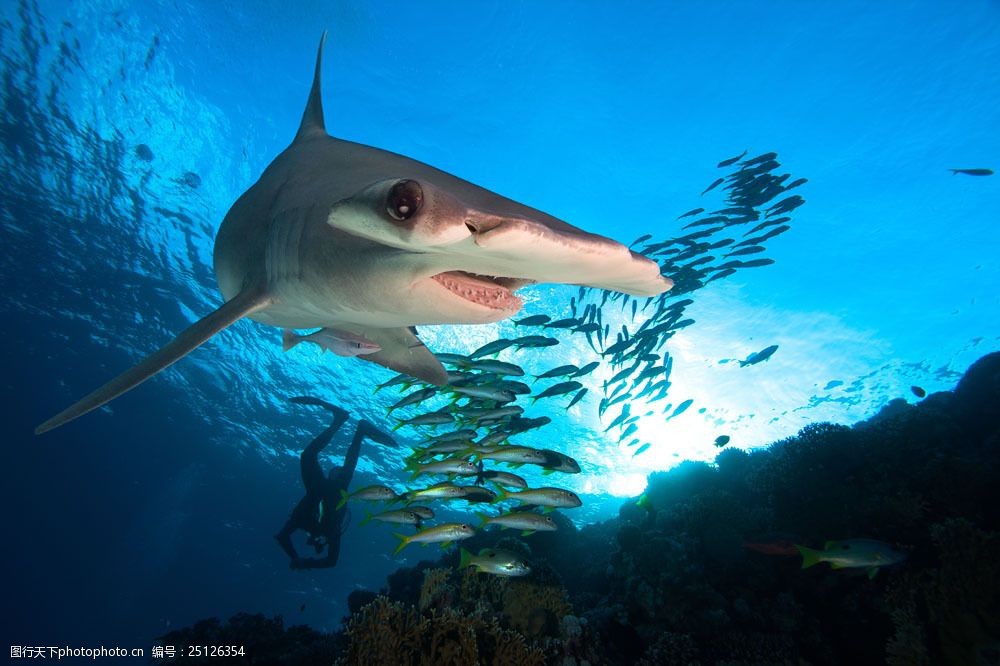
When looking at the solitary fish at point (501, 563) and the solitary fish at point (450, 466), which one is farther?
the solitary fish at point (450, 466)

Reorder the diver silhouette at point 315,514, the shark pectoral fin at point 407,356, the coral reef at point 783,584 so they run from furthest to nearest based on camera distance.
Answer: the diver silhouette at point 315,514 < the coral reef at point 783,584 < the shark pectoral fin at point 407,356

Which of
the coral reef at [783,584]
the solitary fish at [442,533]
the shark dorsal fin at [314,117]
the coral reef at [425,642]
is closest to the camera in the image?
the shark dorsal fin at [314,117]

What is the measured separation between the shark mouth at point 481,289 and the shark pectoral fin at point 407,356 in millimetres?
1669

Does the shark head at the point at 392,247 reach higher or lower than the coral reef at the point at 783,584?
higher

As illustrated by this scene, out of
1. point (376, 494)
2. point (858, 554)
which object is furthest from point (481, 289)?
point (376, 494)

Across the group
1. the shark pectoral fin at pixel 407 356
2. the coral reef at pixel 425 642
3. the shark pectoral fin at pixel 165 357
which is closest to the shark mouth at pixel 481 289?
the shark pectoral fin at pixel 165 357

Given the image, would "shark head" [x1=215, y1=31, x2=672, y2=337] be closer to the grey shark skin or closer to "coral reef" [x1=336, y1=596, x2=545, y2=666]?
the grey shark skin

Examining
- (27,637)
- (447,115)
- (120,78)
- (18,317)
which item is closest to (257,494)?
(18,317)

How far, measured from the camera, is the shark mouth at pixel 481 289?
201 centimetres

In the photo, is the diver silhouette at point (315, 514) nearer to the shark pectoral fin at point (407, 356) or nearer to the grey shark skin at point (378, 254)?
the shark pectoral fin at point (407, 356)

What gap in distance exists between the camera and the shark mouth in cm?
201

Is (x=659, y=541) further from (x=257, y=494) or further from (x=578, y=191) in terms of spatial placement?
(x=257, y=494)

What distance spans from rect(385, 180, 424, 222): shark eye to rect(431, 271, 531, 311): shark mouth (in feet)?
2.40

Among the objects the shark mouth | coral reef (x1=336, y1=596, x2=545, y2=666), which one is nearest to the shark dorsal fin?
the shark mouth
